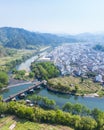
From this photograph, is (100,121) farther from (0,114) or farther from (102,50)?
(102,50)

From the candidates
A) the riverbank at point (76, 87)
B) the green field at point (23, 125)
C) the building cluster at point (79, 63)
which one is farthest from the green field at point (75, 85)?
the green field at point (23, 125)

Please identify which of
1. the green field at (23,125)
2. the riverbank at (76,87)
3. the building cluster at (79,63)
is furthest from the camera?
the building cluster at (79,63)

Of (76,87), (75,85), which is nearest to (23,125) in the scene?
(76,87)

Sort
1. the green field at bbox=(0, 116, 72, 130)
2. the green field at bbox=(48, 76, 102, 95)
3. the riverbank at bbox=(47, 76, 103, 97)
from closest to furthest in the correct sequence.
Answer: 1. the green field at bbox=(0, 116, 72, 130)
2. the riverbank at bbox=(47, 76, 103, 97)
3. the green field at bbox=(48, 76, 102, 95)

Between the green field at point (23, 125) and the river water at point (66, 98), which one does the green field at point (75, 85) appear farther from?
the green field at point (23, 125)

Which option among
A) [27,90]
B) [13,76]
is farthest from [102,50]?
[27,90]

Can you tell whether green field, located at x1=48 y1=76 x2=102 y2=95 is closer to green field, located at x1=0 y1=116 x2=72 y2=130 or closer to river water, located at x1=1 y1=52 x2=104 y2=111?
river water, located at x1=1 y1=52 x2=104 y2=111

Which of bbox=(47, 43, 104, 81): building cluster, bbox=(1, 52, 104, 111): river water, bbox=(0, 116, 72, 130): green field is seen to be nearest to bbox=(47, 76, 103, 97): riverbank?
bbox=(1, 52, 104, 111): river water

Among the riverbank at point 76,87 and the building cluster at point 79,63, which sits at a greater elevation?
the building cluster at point 79,63
